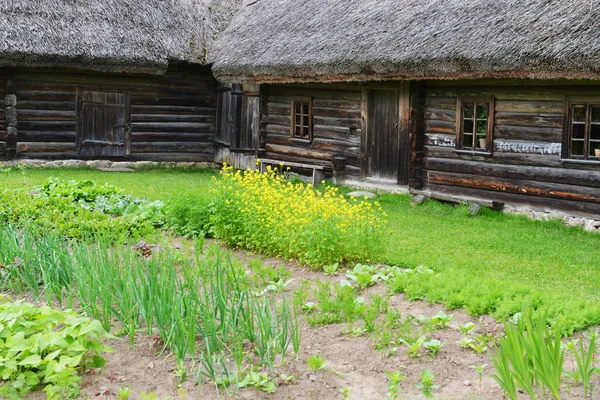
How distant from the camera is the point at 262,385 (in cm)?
485

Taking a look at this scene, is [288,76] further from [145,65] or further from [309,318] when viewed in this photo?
[309,318]

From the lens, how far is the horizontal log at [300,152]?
16.2 meters

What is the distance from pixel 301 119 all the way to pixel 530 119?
5.84m

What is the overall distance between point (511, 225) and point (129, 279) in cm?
691

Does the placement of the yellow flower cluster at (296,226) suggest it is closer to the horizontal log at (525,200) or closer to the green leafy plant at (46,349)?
the green leafy plant at (46,349)

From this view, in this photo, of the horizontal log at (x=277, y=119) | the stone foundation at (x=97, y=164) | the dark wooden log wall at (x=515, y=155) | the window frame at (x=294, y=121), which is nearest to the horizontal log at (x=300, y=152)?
the window frame at (x=294, y=121)

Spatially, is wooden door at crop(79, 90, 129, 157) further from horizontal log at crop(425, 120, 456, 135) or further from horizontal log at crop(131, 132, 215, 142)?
horizontal log at crop(425, 120, 456, 135)

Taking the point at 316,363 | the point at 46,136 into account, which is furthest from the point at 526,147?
the point at 46,136

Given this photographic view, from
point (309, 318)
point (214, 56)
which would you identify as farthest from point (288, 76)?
point (309, 318)

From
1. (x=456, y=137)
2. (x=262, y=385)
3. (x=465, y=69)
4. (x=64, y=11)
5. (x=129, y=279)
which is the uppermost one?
(x=64, y=11)

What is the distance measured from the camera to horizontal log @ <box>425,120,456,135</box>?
43.6ft

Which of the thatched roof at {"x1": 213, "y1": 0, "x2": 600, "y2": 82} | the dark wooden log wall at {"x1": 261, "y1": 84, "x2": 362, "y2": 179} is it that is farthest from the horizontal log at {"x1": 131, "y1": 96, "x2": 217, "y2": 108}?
the dark wooden log wall at {"x1": 261, "y1": 84, "x2": 362, "y2": 179}

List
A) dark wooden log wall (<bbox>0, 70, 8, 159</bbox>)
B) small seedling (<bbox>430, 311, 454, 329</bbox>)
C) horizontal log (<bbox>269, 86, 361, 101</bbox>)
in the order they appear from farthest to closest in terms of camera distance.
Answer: dark wooden log wall (<bbox>0, 70, 8, 159</bbox>) → horizontal log (<bbox>269, 86, 361, 101</bbox>) → small seedling (<bbox>430, 311, 454, 329</bbox>)

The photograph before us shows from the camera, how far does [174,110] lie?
1911 cm
